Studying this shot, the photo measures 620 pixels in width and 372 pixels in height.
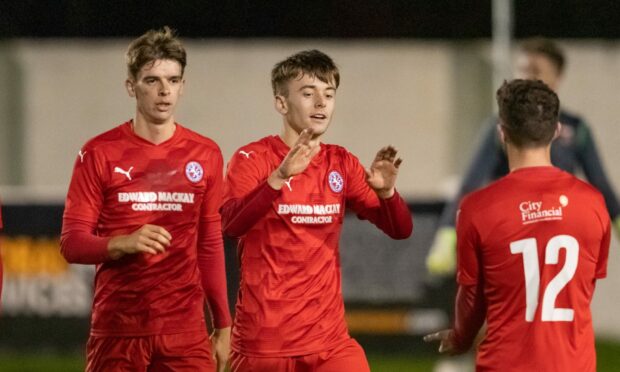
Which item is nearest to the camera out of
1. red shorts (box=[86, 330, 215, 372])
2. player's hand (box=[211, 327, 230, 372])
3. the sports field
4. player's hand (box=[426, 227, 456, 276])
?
red shorts (box=[86, 330, 215, 372])

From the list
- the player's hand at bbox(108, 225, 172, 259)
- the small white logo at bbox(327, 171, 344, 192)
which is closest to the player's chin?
the small white logo at bbox(327, 171, 344, 192)

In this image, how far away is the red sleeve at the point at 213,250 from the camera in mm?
6141

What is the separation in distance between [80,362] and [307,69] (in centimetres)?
623

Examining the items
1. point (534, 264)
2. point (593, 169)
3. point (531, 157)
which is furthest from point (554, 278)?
point (593, 169)

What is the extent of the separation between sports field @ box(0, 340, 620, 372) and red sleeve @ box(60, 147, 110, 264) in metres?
5.45

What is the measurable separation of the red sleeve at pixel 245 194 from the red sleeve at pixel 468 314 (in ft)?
2.98

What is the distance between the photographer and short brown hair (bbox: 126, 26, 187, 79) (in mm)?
6020

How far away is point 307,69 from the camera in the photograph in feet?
19.6

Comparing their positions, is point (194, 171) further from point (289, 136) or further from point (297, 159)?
point (297, 159)

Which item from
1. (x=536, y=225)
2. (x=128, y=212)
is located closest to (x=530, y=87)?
(x=536, y=225)

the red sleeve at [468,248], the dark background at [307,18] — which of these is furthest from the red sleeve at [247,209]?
the dark background at [307,18]

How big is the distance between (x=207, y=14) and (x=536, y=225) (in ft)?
42.6

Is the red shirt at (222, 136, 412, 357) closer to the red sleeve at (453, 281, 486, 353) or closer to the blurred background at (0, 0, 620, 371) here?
the red sleeve at (453, 281, 486, 353)

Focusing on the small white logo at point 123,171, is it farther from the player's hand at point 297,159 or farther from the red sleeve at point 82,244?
the player's hand at point 297,159
